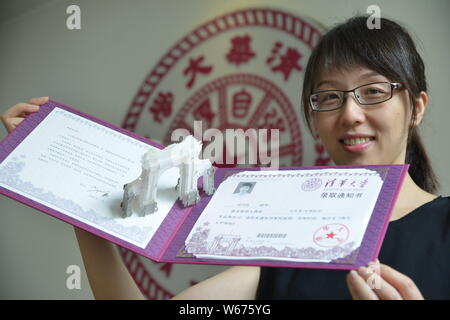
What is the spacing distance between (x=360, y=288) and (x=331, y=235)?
2.9 inches

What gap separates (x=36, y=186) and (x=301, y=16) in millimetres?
872

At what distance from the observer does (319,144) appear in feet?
4.30

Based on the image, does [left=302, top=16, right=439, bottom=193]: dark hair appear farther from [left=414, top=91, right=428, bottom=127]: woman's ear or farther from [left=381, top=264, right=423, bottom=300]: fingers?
[left=381, top=264, right=423, bottom=300]: fingers

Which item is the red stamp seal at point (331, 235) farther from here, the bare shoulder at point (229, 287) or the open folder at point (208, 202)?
the bare shoulder at point (229, 287)

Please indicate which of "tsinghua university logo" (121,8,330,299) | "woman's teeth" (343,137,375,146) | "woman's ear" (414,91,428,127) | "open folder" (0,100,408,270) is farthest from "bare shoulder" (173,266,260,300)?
"tsinghua university logo" (121,8,330,299)

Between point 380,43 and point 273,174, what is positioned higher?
point 380,43

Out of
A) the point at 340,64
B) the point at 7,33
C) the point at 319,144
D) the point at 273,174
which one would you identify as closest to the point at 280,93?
the point at 319,144

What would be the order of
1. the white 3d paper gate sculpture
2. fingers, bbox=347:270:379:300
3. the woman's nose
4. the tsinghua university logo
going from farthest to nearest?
the tsinghua university logo → the woman's nose → the white 3d paper gate sculpture → fingers, bbox=347:270:379:300

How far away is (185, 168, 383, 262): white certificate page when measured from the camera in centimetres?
56

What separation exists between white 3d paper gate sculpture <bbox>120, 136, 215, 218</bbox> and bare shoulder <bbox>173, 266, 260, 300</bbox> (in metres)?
0.13

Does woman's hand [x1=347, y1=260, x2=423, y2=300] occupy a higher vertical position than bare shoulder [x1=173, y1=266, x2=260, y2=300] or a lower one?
higher

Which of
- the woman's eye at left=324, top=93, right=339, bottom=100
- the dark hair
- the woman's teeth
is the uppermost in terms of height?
the dark hair

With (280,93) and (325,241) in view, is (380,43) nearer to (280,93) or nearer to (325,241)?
(325,241)

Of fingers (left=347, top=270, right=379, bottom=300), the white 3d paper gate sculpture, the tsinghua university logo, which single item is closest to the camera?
fingers (left=347, top=270, right=379, bottom=300)
